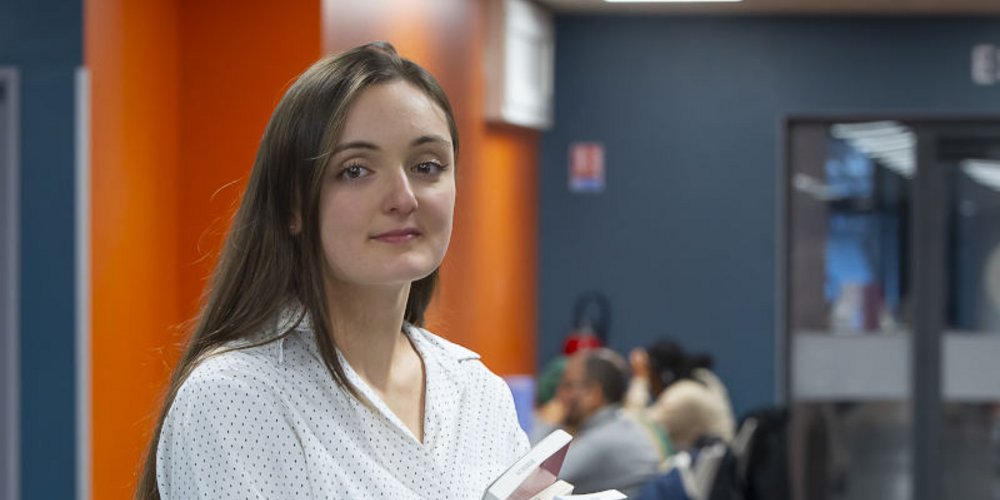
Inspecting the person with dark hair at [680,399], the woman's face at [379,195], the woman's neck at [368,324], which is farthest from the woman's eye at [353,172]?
the person with dark hair at [680,399]

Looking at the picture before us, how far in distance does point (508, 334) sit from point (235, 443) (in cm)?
510

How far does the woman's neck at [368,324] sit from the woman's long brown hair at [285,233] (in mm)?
37

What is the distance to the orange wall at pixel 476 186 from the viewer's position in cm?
427

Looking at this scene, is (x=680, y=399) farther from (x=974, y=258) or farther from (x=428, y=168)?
(x=428, y=168)

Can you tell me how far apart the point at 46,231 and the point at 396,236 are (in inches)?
88.6

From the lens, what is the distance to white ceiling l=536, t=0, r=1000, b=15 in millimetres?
6578

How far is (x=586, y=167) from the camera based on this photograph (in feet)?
23.1

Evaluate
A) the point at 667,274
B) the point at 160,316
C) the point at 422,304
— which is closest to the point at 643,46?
the point at 667,274

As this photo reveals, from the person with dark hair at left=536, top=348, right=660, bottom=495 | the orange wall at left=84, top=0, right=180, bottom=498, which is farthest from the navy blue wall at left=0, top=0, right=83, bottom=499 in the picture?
the person with dark hair at left=536, top=348, right=660, bottom=495

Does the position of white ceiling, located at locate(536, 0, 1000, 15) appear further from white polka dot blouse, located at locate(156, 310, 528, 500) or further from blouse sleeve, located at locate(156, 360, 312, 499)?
blouse sleeve, located at locate(156, 360, 312, 499)

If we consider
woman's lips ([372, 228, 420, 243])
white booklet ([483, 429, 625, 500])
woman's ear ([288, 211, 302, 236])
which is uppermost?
woman's ear ([288, 211, 302, 236])

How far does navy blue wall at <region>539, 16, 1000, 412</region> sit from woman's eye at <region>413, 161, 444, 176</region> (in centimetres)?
560

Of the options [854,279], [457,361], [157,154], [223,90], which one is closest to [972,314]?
[854,279]

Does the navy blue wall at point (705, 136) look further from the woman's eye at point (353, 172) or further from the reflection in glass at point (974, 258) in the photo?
the woman's eye at point (353, 172)
